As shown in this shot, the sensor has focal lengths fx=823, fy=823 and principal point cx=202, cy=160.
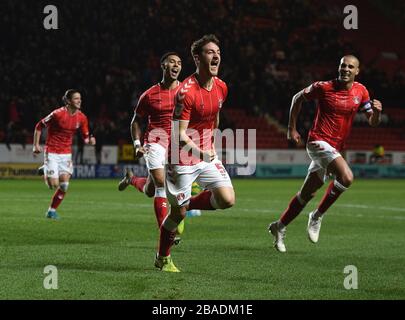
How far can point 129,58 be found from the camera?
3256 cm

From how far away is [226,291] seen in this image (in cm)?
693

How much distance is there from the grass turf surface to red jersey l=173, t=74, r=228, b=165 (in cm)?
128

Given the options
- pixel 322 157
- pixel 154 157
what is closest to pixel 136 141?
pixel 154 157

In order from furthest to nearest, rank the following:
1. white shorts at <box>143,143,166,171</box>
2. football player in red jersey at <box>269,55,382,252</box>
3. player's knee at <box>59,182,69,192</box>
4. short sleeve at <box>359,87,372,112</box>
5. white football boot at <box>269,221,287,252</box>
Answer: player's knee at <box>59,182,69,192</box>, white shorts at <box>143,143,166,171</box>, short sleeve at <box>359,87,372,112</box>, football player in red jersey at <box>269,55,382,252</box>, white football boot at <box>269,221,287,252</box>

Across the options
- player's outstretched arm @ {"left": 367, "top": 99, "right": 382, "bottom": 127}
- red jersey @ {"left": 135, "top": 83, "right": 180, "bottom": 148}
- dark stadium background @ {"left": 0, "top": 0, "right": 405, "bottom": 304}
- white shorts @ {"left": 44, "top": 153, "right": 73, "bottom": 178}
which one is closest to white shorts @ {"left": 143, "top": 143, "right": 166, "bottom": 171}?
red jersey @ {"left": 135, "top": 83, "right": 180, "bottom": 148}

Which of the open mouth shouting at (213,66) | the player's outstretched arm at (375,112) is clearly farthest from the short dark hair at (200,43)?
the player's outstretched arm at (375,112)

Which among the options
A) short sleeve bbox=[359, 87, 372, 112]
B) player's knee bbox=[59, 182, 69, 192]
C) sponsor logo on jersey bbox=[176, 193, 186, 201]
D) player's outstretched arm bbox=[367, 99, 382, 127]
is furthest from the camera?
player's knee bbox=[59, 182, 69, 192]

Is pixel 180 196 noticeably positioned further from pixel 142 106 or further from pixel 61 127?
pixel 61 127

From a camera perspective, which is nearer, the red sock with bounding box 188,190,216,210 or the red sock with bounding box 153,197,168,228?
the red sock with bounding box 188,190,216,210

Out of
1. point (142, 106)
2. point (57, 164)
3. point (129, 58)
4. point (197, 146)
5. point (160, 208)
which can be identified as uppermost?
point (129, 58)

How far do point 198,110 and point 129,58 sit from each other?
25.0 m

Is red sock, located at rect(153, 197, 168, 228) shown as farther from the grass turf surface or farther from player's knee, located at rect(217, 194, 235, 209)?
player's knee, located at rect(217, 194, 235, 209)

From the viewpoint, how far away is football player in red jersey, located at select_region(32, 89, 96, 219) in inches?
595
